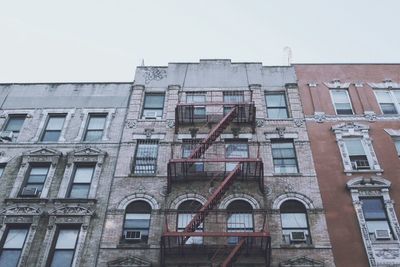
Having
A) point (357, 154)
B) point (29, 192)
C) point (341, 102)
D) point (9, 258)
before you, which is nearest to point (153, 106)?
point (29, 192)

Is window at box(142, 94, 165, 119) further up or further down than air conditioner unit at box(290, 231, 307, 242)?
further up

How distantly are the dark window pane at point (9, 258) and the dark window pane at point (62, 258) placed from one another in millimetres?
1343

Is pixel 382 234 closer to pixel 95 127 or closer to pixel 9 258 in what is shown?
pixel 95 127

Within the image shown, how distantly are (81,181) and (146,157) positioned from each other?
118 inches

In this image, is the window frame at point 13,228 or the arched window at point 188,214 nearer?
the window frame at point 13,228

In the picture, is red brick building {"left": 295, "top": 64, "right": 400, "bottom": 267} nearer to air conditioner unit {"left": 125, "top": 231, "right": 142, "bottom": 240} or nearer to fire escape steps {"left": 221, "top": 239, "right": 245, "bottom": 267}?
fire escape steps {"left": 221, "top": 239, "right": 245, "bottom": 267}

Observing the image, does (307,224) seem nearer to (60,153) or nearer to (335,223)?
(335,223)

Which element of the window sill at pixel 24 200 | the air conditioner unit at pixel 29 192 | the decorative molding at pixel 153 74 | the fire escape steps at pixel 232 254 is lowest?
the fire escape steps at pixel 232 254

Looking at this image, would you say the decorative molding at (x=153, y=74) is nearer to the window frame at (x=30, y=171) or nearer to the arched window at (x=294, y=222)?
the window frame at (x=30, y=171)

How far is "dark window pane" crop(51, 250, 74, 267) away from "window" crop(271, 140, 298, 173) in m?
9.01

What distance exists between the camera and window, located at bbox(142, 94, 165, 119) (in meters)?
22.9

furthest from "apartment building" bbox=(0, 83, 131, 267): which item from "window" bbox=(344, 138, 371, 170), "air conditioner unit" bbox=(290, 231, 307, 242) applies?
"window" bbox=(344, 138, 371, 170)

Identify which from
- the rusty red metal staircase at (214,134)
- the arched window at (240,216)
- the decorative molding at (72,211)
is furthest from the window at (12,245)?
the arched window at (240,216)

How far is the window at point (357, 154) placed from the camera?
20.0 m
